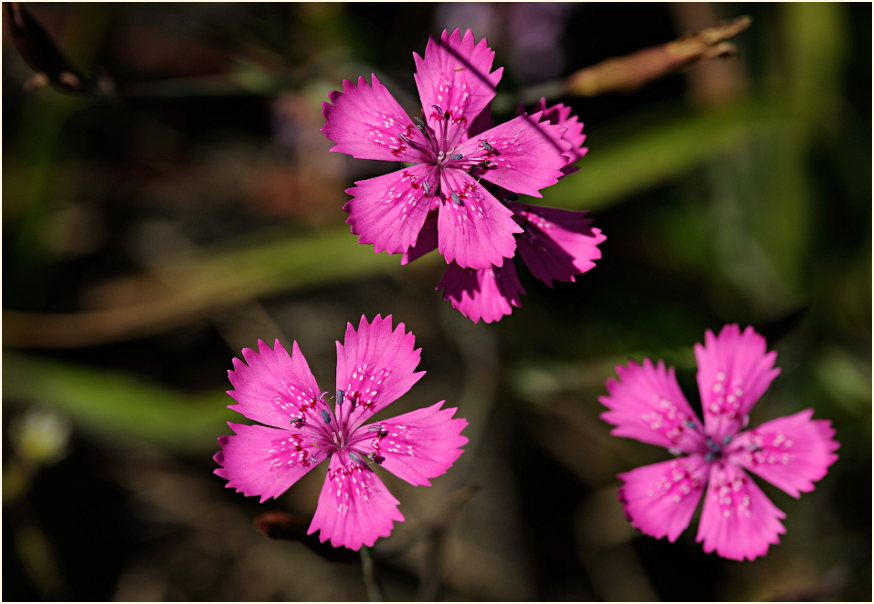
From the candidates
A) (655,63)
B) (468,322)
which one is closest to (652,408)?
(655,63)

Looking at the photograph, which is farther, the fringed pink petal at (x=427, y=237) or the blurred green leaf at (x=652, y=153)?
the blurred green leaf at (x=652, y=153)

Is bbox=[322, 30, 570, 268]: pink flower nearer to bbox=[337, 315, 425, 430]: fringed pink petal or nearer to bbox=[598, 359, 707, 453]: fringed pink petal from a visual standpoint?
bbox=[337, 315, 425, 430]: fringed pink petal

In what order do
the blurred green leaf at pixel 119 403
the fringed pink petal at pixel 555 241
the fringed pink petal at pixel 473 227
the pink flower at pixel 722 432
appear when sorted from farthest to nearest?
the blurred green leaf at pixel 119 403 < the pink flower at pixel 722 432 < the fringed pink petal at pixel 555 241 < the fringed pink petal at pixel 473 227

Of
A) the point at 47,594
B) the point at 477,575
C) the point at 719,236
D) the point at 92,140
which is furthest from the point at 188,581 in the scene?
the point at 719,236

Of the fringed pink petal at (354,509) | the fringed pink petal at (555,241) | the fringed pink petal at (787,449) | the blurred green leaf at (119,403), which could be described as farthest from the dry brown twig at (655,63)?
the blurred green leaf at (119,403)

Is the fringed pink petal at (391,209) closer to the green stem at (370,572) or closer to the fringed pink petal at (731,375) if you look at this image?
the green stem at (370,572)
